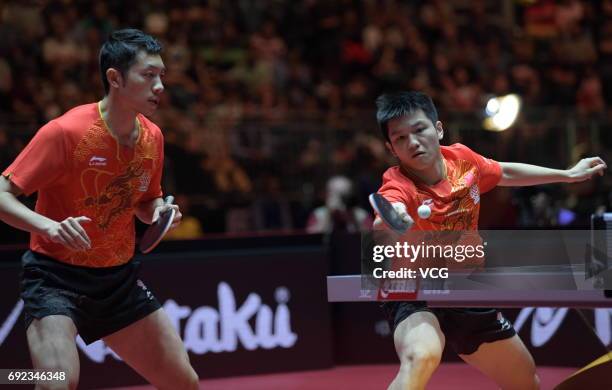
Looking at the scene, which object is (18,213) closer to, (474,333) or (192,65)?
(474,333)

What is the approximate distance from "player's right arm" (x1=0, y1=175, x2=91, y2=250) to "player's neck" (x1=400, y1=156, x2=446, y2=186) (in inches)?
56.7

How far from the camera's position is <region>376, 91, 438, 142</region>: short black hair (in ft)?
13.6

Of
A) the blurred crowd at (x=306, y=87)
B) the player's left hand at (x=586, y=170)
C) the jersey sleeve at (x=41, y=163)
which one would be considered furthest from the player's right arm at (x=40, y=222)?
the blurred crowd at (x=306, y=87)

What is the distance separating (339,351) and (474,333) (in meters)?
3.54

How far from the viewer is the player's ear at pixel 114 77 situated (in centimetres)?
416

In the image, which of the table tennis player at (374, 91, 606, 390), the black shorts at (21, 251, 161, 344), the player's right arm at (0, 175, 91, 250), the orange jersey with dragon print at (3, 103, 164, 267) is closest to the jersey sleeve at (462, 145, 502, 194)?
the table tennis player at (374, 91, 606, 390)

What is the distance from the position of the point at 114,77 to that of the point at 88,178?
0.47 metres

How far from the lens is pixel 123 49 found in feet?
13.7

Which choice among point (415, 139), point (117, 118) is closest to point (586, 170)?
point (415, 139)

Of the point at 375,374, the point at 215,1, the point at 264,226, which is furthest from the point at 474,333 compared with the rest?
the point at 215,1

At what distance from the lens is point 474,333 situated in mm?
4133

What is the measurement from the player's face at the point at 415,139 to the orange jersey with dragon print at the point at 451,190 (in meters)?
0.11

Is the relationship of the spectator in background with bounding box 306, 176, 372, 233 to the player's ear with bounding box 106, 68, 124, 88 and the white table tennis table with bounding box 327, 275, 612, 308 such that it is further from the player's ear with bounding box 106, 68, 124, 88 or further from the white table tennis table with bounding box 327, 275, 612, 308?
the white table tennis table with bounding box 327, 275, 612, 308

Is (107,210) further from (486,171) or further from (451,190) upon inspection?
(486,171)
